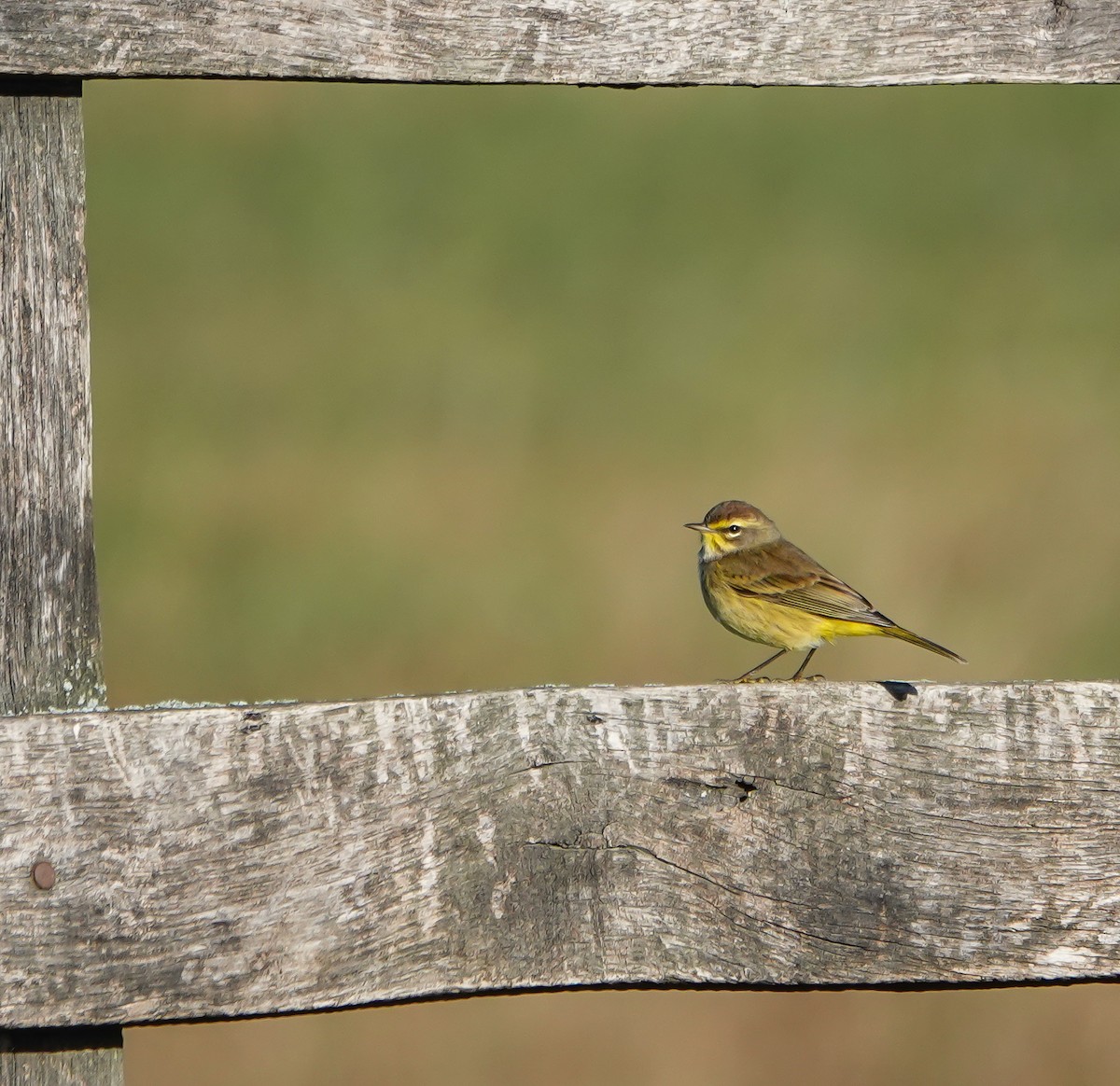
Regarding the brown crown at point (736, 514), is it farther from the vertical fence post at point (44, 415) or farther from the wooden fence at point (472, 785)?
the vertical fence post at point (44, 415)

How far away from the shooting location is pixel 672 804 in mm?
2666

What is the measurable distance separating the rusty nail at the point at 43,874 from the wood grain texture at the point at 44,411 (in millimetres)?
236

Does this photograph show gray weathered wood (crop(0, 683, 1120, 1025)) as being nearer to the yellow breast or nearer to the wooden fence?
the wooden fence

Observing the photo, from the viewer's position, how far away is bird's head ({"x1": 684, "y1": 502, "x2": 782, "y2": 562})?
22.7 ft

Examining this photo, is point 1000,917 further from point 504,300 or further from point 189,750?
point 504,300

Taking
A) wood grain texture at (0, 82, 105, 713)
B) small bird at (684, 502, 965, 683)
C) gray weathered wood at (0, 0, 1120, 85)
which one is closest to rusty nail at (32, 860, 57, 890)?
wood grain texture at (0, 82, 105, 713)

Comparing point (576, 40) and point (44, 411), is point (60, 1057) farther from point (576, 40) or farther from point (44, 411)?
point (576, 40)

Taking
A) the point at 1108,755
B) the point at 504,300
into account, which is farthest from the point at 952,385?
the point at 1108,755

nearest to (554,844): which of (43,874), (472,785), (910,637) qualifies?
(472,785)

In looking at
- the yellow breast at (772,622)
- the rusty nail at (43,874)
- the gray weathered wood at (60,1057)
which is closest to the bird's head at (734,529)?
the yellow breast at (772,622)

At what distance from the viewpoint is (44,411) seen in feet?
8.10

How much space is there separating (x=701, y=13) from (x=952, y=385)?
1203 cm

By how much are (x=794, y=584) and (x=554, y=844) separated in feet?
13.0

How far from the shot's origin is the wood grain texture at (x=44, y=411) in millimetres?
2436
